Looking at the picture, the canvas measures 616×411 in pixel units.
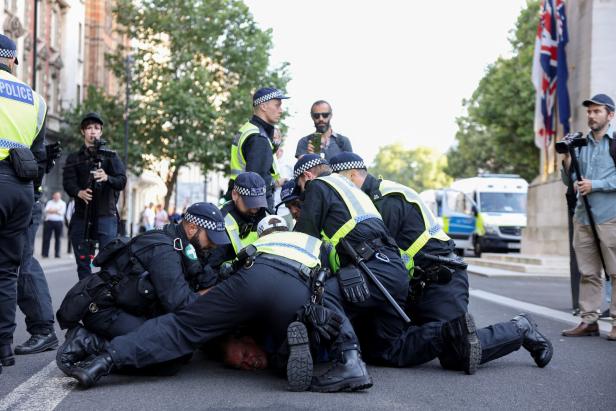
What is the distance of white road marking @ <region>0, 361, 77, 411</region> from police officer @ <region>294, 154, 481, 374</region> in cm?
176

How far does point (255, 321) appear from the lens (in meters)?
6.22

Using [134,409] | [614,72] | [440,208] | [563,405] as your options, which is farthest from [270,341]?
[440,208]

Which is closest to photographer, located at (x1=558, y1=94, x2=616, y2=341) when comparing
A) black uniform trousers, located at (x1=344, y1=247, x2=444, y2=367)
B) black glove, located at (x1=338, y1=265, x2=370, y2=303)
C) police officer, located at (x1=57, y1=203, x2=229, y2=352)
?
black uniform trousers, located at (x1=344, y1=247, x2=444, y2=367)

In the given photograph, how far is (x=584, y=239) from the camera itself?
9383 millimetres

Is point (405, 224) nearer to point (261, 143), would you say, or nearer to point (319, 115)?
point (261, 143)

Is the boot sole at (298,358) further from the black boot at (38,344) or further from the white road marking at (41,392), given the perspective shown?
the black boot at (38,344)

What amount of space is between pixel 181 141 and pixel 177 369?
44.4 m

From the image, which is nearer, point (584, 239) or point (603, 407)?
point (603, 407)

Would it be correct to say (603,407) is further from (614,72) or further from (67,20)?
(67,20)

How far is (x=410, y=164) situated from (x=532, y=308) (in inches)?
6189

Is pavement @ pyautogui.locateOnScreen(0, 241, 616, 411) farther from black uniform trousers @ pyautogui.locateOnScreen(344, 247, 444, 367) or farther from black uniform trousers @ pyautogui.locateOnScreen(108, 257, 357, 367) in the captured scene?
black uniform trousers @ pyautogui.locateOnScreen(108, 257, 357, 367)

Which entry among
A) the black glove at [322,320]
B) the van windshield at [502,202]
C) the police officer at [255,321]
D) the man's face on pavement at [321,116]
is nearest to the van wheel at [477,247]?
the van windshield at [502,202]

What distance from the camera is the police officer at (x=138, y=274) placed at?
6363 millimetres

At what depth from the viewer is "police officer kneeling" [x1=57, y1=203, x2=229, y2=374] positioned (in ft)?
20.9
